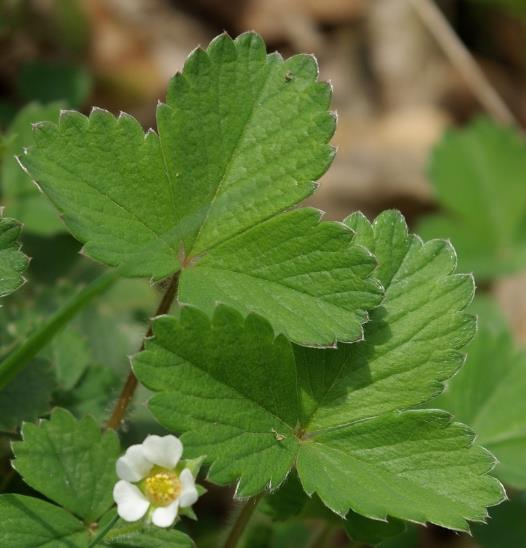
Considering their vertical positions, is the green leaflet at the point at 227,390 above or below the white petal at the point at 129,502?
above

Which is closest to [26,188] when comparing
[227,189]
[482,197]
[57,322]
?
[227,189]

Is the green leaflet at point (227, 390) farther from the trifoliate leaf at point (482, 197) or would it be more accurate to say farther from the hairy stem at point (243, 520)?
the trifoliate leaf at point (482, 197)

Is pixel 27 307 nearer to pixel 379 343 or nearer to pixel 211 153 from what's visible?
pixel 211 153

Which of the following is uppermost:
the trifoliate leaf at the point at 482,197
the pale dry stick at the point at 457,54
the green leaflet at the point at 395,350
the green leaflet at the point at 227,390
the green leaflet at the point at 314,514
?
the pale dry stick at the point at 457,54

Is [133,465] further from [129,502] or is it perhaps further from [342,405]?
[342,405]

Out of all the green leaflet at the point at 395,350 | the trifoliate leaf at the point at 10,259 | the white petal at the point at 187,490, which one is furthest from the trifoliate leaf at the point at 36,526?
the green leaflet at the point at 395,350

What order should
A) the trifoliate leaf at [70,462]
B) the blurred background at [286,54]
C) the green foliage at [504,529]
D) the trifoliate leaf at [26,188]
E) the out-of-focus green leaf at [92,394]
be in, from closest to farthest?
1. the trifoliate leaf at [70,462]
2. the out-of-focus green leaf at [92,394]
3. the green foliage at [504,529]
4. the trifoliate leaf at [26,188]
5. the blurred background at [286,54]

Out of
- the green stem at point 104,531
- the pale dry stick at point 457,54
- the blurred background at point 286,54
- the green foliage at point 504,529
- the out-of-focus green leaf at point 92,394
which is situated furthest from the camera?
the pale dry stick at point 457,54

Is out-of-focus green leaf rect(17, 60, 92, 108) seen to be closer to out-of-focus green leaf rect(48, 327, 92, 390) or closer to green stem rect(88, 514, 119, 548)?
out-of-focus green leaf rect(48, 327, 92, 390)
